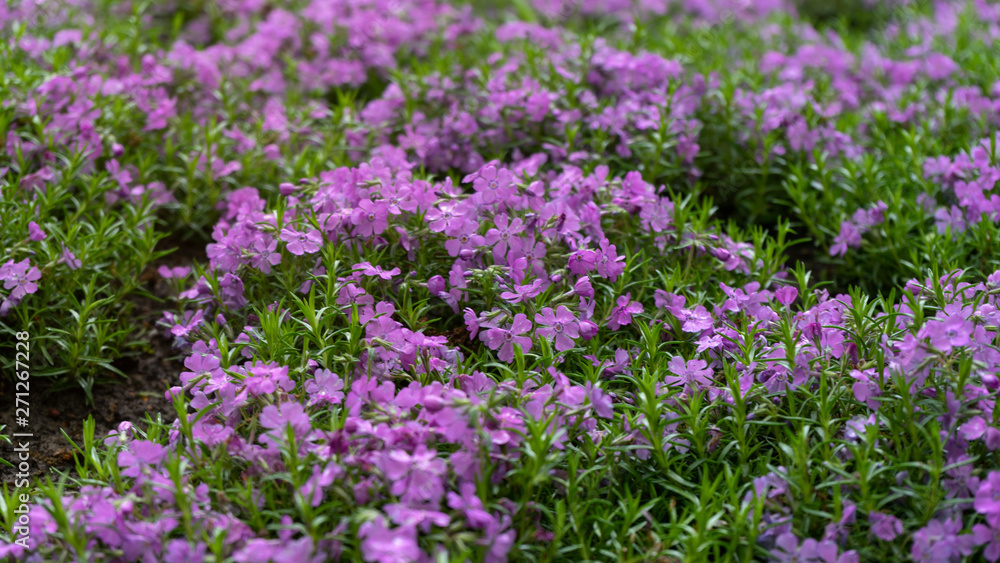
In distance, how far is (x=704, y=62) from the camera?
431cm

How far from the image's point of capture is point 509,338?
2.35m

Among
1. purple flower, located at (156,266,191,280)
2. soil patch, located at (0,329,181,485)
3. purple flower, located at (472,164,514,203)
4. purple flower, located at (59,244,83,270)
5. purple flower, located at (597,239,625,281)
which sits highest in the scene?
purple flower, located at (472,164,514,203)

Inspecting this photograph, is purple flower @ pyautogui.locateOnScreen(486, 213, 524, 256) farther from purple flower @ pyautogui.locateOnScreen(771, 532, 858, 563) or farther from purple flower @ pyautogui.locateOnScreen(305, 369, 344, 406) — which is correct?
purple flower @ pyautogui.locateOnScreen(771, 532, 858, 563)

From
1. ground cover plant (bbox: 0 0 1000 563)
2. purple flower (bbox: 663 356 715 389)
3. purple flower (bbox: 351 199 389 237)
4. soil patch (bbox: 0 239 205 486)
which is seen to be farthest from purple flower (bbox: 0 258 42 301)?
purple flower (bbox: 663 356 715 389)

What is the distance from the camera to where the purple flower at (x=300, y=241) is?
258 centimetres

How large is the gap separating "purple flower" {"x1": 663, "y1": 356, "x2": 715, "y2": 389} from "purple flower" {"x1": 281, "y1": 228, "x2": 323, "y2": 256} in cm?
119

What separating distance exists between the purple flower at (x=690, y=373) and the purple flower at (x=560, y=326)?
0.99ft

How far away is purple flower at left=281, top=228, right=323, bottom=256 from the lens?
258 cm

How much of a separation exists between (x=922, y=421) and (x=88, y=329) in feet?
8.77

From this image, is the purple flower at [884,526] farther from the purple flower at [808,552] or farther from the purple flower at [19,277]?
the purple flower at [19,277]

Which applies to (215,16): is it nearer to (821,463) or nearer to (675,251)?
(675,251)

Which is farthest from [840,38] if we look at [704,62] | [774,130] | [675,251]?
[675,251]

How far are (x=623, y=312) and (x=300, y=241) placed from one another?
1072 mm

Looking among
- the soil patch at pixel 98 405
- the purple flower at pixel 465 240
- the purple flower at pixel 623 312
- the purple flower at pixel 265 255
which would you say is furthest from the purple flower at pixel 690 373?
the soil patch at pixel 98 405
